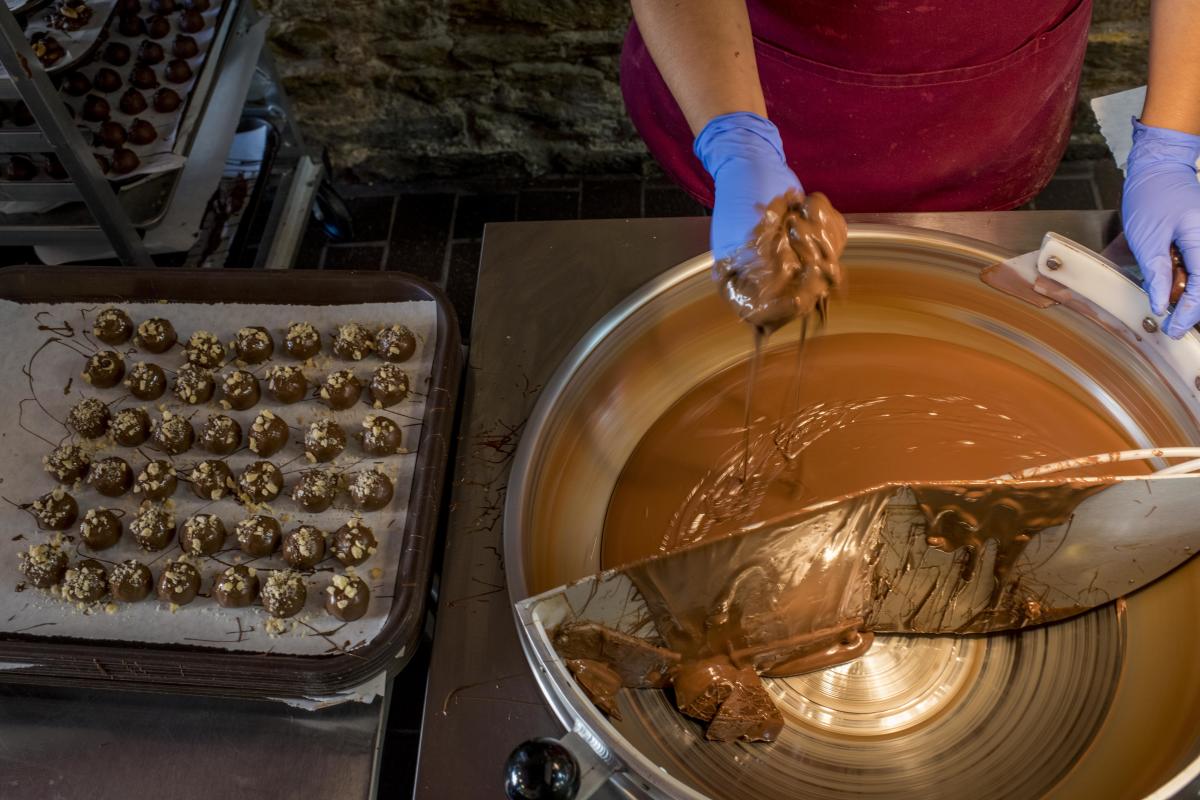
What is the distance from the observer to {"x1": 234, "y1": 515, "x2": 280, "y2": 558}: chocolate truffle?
1702 mm

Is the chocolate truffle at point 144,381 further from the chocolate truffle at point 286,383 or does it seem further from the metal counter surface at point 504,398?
the metal counter surface at point 504,398

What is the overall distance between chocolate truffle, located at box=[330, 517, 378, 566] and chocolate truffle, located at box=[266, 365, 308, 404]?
0.35 meters

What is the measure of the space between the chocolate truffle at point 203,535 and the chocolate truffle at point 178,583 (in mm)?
43

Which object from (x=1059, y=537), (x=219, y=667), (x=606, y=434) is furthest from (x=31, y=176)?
(x=1059, y=537)

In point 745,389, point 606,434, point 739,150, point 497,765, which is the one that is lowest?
point 497,765

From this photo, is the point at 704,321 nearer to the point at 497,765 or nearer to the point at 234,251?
the point at 497,765

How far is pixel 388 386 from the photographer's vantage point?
181cm

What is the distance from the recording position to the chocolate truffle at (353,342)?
1.86m

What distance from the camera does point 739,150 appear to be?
1560 mm

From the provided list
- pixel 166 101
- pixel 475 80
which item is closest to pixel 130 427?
pixel 166 101

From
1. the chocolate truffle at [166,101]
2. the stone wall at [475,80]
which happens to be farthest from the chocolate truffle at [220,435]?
the stone wall at [475,80]

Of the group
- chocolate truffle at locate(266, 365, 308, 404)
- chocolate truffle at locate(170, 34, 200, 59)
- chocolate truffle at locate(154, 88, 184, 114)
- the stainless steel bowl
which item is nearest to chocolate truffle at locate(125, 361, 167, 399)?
chocolate truffle at locate(266, 365, 308, 404)

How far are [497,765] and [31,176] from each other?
230 centimetres

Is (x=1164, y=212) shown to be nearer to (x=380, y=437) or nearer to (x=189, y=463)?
(x=380, y=437)
